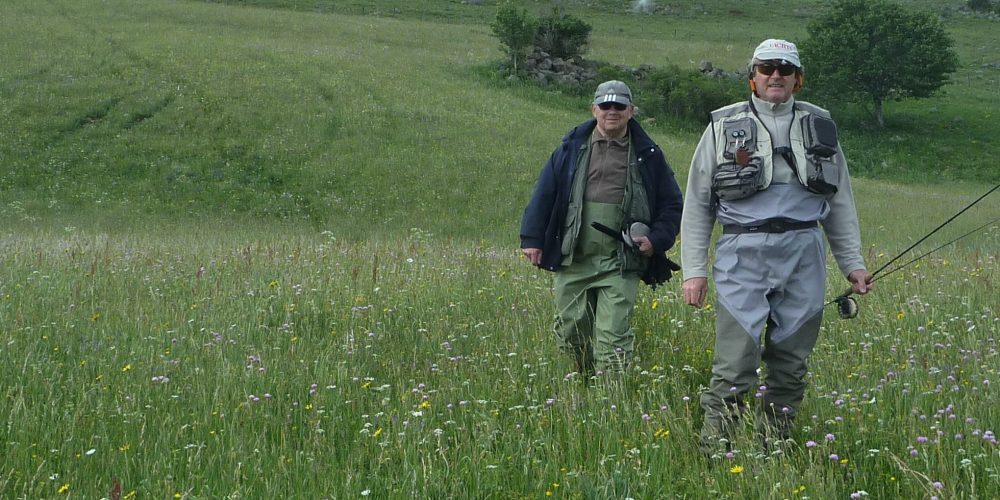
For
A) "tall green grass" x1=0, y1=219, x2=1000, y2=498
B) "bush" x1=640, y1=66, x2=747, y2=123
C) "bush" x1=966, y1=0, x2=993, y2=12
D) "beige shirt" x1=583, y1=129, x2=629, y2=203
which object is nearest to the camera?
"tall green grass" x1=0, y1=219, x2=1000, y2=498

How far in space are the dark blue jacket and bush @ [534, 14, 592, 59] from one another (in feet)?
134

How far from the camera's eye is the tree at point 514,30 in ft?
143

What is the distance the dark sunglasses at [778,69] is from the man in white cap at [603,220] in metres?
1.35

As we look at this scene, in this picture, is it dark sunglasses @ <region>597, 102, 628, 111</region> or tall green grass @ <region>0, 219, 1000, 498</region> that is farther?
dark sunglasses @ <region>597, 102, 628, 111</region>

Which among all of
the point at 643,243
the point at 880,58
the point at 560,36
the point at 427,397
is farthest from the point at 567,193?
the point at 880,58

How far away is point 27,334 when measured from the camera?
6699 millimetres

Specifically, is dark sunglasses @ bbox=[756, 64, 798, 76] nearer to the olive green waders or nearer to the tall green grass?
the olive green waders

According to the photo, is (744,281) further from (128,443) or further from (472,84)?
(472,84)

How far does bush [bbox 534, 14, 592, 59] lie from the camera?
46.0 meters

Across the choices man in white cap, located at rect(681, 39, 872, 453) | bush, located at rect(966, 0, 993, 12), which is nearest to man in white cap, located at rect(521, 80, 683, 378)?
man in white cap, located at rect(681, 39, 872, 453)

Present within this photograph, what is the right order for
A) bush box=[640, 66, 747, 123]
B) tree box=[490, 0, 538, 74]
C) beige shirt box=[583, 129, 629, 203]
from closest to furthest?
beige shirt box=[583, 129, 629, 203] → bush box=[640, 66, 747, 123] → tree box=[490, 0, 538, 74]

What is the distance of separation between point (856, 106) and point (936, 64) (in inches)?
178

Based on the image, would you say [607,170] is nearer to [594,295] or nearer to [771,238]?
[594,295]

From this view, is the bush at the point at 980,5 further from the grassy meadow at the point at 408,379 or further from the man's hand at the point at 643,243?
the man's hand at the point at 643,243
